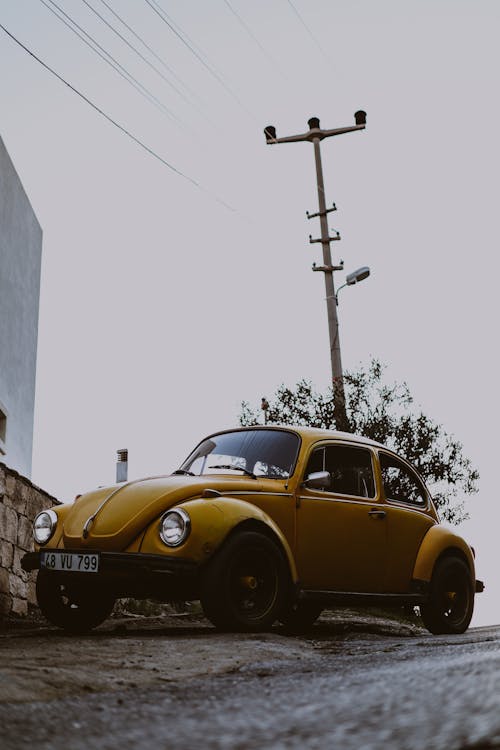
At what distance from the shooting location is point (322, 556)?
25.1 ft

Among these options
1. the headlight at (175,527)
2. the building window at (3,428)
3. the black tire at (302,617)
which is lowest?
the black tire at (302,617)

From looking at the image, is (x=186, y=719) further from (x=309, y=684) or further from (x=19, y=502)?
(x=19, y=502)

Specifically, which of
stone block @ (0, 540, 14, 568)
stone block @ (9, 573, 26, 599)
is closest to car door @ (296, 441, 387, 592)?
stone block @ (0, 540, 14, 568)

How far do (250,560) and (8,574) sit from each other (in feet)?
8.73

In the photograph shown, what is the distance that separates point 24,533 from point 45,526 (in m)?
1.56

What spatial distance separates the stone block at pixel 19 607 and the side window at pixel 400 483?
3.41m

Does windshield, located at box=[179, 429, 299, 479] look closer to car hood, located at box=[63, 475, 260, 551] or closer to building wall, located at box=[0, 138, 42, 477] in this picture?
car hood, located at box=[63, 475, 260, 551]

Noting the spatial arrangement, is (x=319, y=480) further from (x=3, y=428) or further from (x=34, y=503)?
(x=3, y=428)

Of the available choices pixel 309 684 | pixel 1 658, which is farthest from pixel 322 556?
pixel 309 684

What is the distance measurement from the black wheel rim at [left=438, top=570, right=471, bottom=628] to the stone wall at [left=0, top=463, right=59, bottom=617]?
376 cm

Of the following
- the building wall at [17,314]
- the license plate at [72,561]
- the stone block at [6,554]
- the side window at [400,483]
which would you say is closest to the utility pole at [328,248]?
the building wall at [17,314]

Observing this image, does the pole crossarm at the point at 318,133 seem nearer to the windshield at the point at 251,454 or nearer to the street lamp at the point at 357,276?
the street lamp at the point at 357,276

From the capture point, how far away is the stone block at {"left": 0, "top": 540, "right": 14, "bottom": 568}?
27.1 feet

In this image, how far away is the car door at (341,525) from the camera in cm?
758
